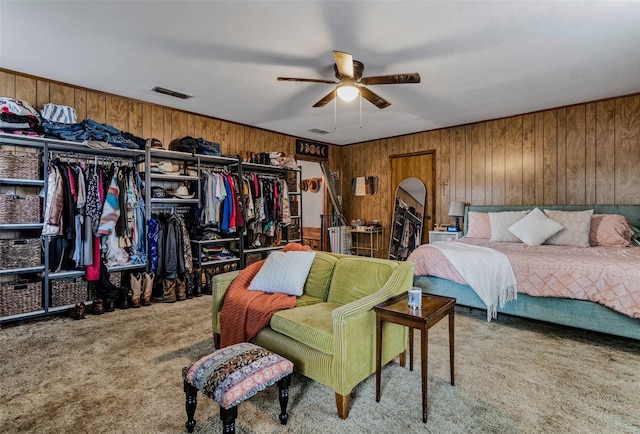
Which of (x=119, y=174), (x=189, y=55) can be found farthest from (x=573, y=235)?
(x=119, y=174)

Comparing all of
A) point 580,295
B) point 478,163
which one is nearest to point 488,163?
point 478,163

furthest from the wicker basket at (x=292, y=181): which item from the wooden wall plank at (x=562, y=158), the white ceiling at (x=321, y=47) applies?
the wooden wall plank at (x=562, y=158)

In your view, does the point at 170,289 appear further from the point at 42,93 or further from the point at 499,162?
the point at 499,162

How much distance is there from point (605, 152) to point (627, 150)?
0.21 meters

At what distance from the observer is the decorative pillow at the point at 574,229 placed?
12.6 feet

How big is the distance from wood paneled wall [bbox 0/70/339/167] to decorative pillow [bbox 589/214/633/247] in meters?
4.85

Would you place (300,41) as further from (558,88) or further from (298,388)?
(558,88)

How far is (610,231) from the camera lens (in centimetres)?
382

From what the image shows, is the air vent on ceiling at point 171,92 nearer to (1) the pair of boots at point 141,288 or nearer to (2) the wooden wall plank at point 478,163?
(1) the pair of boots at point 141,288

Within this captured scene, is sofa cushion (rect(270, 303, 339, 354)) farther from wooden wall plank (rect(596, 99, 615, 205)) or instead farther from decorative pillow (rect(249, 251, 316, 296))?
wooden wall plank (rect(596, 99, 615, 205))

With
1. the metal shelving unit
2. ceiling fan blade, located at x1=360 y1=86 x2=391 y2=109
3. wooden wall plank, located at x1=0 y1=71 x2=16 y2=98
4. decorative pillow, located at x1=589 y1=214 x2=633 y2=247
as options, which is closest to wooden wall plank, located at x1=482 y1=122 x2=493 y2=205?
decorative pillow, located at x1=589 y1=214 x2=633 y2=247

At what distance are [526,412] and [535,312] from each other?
5.02 ft

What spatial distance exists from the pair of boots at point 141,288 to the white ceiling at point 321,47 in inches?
88.2

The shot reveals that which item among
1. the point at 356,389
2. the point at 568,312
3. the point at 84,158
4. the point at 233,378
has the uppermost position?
the point at 84,158
